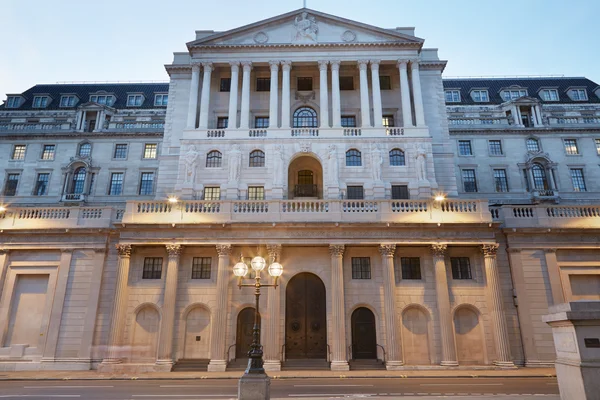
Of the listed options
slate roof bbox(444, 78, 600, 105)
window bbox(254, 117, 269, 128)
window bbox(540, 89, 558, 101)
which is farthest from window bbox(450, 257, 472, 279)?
window bbox(540, 89, 558, 101)

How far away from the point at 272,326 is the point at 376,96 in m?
23.3

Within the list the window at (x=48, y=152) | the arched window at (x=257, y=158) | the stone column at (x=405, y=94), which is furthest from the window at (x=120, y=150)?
the stone column at (x=405, y=94)

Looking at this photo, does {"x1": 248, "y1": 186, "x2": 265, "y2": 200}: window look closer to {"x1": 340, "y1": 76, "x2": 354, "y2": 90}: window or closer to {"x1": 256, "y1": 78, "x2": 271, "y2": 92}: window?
{"x1": 256, "y1": 78, "x2": 271, "y2": 92}: window

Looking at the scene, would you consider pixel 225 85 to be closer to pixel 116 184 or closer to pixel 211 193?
pixel 211 193

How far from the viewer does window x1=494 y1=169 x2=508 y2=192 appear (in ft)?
163

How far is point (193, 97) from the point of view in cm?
3769

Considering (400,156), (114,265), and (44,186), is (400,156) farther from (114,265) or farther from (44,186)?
(44,186)

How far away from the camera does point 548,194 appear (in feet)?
158

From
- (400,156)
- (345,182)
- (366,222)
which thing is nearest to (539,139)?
(400,156)

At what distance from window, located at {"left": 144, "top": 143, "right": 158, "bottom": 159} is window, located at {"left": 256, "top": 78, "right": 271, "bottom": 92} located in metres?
20.6

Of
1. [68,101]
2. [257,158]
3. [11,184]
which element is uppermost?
[68,101]

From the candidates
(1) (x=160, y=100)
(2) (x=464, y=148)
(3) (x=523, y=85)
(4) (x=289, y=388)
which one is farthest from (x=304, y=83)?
(3) (x=523, y=85)

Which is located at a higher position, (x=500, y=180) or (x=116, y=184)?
(x=116, y=184)

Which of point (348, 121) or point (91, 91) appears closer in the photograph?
point (348, 121)
